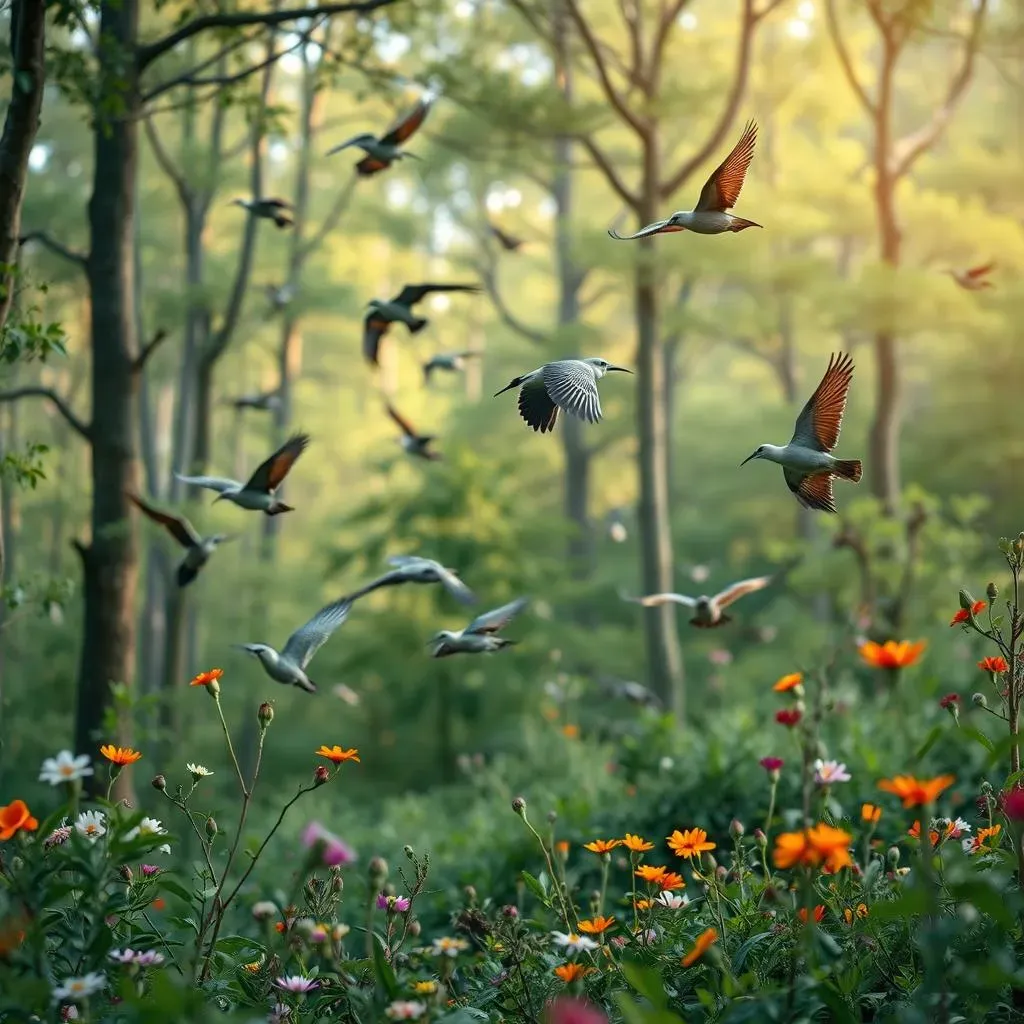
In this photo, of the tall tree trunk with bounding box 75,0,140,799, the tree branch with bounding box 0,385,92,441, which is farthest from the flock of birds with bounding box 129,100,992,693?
the tall tree trunk with bounding box 75,0,140,799

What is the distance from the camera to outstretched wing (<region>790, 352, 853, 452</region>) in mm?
2215

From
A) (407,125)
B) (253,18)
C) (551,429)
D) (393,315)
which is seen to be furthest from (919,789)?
(253,18)

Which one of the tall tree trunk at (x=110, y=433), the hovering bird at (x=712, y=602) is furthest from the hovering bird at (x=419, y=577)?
the tall tree trunk at (x=110, y=433)

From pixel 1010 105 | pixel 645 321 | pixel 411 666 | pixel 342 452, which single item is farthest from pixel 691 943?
pixel 342 452

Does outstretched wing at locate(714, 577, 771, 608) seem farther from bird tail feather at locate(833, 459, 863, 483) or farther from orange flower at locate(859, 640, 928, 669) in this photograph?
orange flower at locate(859, 640, 928, 669)

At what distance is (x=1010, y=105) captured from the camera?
15.7 meters

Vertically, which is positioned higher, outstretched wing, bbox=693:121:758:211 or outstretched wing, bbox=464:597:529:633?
outstretched wing, bbox=693:121:758:211

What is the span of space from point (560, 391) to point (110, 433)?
9.79 ft

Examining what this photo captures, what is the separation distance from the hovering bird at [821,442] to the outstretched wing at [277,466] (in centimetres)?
102

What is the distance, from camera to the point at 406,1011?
1.55 meters

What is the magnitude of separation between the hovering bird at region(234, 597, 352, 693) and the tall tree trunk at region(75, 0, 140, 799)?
2.28 metres

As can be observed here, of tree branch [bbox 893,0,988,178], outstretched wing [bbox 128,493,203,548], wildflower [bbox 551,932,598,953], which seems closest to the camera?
wildflower [bbox 551,932,598,953]

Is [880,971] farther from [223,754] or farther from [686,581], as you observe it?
[686,581]

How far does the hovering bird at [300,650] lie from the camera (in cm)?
220
